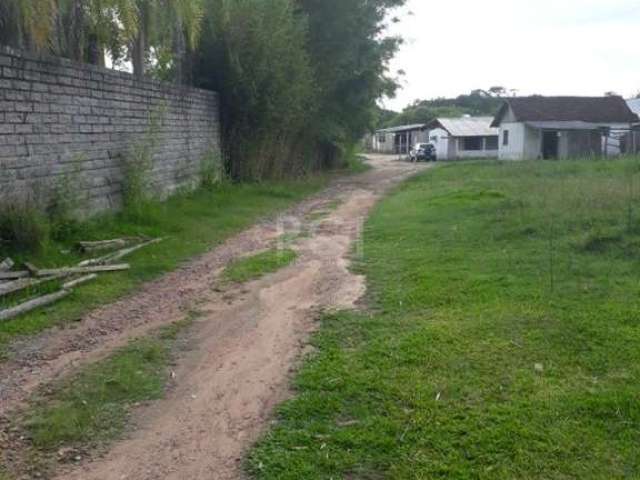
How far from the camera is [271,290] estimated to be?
6.88 metres

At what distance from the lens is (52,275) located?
6621 mm

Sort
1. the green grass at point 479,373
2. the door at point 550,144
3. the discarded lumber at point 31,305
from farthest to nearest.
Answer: the door at point 550,144 → the discarded lumber at point 31,305 → the green grass at point 479,373

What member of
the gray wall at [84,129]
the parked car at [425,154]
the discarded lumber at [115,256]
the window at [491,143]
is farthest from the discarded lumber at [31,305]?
the window at [491,143]

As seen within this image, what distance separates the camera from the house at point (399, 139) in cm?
5769

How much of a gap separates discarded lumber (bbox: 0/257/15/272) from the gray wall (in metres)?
1.17

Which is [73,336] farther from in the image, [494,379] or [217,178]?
[217,178]

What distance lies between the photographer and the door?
121ft

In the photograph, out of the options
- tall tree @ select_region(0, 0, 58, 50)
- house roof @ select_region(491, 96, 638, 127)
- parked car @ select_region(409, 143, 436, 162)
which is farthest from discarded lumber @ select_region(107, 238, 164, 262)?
parked car @ select_region(409, 143, 436, 162)

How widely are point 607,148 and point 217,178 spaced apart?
27.9 metres

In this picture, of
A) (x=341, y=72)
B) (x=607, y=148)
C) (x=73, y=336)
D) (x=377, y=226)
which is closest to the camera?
(x=73, y=336)

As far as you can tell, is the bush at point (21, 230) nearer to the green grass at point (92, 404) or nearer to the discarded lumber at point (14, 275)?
the discarded lumber at point (14, 275)

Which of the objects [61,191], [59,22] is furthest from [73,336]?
[59,22]

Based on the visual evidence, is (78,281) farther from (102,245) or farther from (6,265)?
(102,245)

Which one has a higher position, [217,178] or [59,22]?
[59,22]
